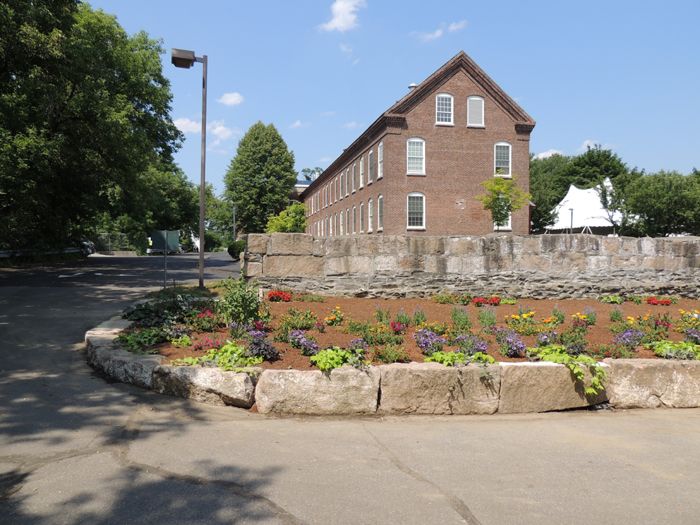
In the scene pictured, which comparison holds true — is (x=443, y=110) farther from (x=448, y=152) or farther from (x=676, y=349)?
(x=676, y=349)

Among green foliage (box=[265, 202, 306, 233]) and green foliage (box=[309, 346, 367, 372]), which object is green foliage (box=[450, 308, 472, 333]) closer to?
green foliage (box=[309, 346, 367, 372])

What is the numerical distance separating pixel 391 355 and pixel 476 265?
6.14 metres

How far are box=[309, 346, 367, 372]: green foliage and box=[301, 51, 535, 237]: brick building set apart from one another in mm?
31558

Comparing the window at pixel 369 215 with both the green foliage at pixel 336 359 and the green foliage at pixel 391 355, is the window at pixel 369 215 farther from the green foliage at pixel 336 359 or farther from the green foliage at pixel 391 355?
the green foliage at pixel 336 359

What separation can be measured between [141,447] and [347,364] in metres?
2.38

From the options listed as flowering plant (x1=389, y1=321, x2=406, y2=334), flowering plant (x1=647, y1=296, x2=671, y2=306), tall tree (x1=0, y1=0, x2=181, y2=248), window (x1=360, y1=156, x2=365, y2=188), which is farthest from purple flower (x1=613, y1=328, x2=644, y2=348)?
window (x1=360, y1=156, x2=365, y2=188)

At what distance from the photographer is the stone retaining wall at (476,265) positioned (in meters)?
11.6

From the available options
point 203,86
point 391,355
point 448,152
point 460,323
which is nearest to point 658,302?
point 460,323

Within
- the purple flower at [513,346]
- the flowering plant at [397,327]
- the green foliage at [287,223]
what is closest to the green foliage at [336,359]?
the flowering plant at [397,327]

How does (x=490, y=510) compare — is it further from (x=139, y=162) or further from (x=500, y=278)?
(x=139, y=162)

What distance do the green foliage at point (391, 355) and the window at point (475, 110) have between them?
114ft

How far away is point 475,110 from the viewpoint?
3912 centimetres

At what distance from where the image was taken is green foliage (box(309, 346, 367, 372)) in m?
6.16

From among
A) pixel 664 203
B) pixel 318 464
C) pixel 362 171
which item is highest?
pixel 362 171
